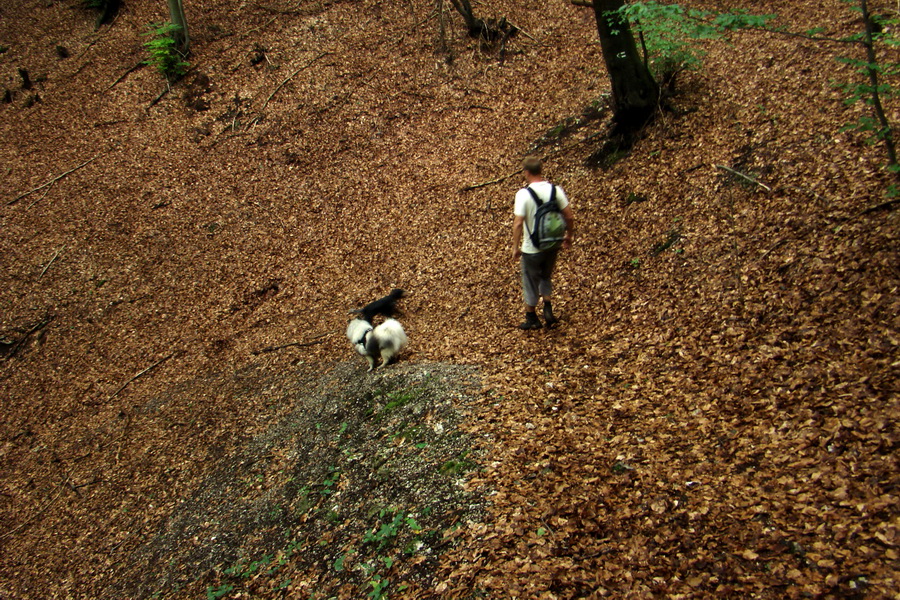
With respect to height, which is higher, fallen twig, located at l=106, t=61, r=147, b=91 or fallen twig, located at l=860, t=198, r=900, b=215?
fallen twig, located at l=106, t=61, r=147, b=91

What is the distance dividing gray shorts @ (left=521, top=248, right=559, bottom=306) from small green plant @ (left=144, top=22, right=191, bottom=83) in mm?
13428

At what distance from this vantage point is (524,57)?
1209 cm

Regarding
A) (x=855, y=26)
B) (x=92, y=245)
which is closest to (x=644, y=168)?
(x=855, y=26)

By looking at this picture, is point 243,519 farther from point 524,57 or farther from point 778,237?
point 524,57

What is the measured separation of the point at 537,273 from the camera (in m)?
5.94

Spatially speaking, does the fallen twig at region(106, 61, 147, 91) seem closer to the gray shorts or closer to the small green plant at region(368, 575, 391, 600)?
the gray shorts

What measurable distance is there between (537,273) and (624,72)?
4030 mm

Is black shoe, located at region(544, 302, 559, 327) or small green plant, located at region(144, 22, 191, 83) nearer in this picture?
black shoe, located at region(544, 302, 559, 327)

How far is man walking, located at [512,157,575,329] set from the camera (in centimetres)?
542

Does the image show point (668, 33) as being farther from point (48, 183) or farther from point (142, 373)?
point (48, 183)

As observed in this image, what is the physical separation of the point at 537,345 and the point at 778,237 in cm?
287

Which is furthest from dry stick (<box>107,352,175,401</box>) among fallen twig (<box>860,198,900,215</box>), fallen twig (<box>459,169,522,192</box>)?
fallen twig (<box>860,198,900,215</box>)

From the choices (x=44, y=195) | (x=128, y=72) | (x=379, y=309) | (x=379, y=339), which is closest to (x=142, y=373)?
(x=379, y=309)

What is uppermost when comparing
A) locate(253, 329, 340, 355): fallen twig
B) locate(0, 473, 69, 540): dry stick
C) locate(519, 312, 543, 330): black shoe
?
locate(519, 312, 543, 330): black shoe
